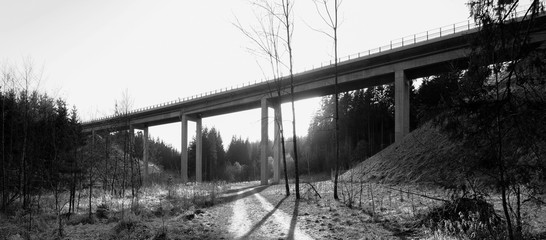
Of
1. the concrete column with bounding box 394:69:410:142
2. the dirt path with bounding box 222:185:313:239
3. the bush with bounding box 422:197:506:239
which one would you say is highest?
the concrete column with bounding box 394:69:410:142

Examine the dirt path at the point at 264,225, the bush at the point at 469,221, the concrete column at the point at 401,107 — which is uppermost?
the concrete column at the point at 401,107

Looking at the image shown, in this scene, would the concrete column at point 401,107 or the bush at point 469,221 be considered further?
the concrete column at point 401,107

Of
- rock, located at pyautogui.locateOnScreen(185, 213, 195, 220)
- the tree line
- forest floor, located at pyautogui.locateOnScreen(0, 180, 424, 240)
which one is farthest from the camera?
the tree line

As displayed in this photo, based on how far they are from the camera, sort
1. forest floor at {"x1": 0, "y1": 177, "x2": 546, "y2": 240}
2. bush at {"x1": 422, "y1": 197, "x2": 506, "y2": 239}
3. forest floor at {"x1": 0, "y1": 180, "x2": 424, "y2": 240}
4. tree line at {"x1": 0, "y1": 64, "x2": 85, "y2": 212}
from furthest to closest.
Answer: tree line at {"x1": 0, "y1": 64, "x2": 85, "y2": 212} → forest floor at {"x1": 0, "y1": 180, "x2": 424, "y2": 240} → forest floor at {"x1": 0, "y1": 177, "x2": 546, "y2": 240} → bush at {"x1": 422, "y1": 197, "x2": 506, "y2": 239}

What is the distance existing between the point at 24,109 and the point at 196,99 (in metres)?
30.2

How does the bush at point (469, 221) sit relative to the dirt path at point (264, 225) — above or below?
above

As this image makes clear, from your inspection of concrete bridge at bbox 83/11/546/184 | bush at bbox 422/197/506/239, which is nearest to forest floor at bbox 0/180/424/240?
bush at bbox 422/197/506/239

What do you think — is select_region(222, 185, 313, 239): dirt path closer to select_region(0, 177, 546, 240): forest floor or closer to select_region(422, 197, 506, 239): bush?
select_region(0, 177, 546, 240): forest floor

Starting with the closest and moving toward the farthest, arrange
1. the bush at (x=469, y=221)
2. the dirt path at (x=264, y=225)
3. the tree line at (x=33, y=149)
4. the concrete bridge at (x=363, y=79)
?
the bush at (x=469, y=221) < the dirt path at (x=264, y=225) < the tree line at (x=33, y=149) < the concrete bridge at (x=363, y=79)

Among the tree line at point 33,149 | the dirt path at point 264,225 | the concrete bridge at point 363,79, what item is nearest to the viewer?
the dirt path at point 264,225

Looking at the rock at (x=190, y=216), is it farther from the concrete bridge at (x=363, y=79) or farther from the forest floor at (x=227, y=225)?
the concrete bridge at (x=363, y=79)

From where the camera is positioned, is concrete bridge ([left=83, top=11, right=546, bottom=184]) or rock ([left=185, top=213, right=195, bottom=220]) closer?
rock ([left=185, top=213, right=195, bottom=220])

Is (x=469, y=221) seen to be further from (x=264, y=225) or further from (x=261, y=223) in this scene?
(x=261, y=223)

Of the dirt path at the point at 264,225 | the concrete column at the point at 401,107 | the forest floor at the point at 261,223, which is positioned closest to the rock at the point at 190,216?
the forest floor at the point at 261,223
